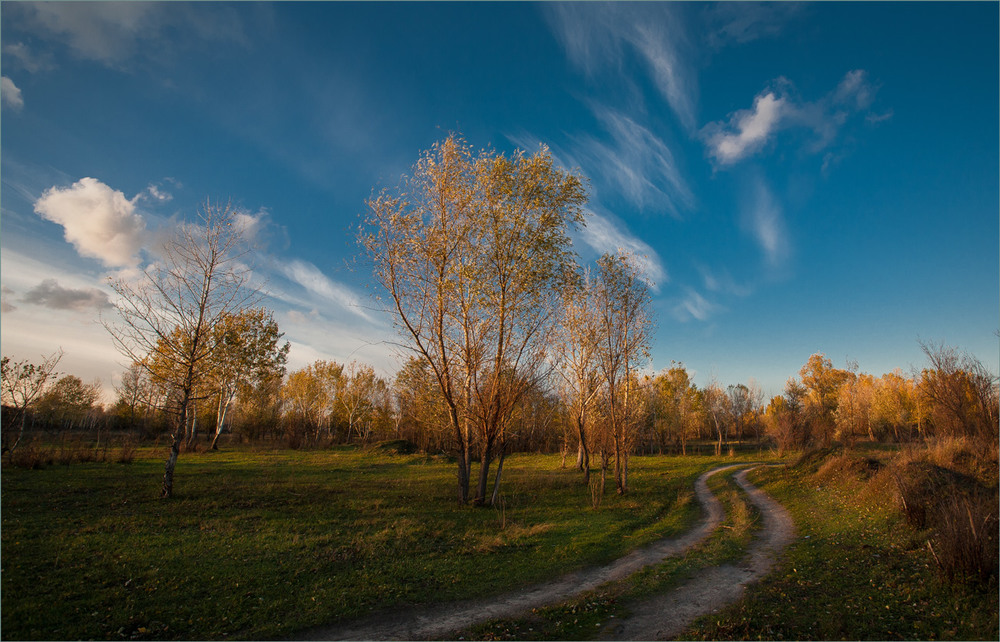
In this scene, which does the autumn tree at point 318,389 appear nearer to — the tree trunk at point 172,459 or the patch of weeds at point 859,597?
the tree trunk at point 172,459

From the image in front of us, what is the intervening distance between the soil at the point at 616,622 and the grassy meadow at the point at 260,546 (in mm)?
463

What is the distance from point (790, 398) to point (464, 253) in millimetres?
Result: 75320

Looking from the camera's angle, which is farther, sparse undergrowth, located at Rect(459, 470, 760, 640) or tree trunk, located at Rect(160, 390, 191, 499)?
tree trunk, located at Rect(160, 390, 191, 499)

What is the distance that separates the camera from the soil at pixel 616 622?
6.59m

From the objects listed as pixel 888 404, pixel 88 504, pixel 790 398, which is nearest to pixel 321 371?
pixel 88 504

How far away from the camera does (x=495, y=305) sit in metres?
16.1

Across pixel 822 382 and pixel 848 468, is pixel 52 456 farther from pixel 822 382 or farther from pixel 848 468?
pixel 822 382

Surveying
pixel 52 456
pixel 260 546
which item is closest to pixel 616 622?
pixel 260 546

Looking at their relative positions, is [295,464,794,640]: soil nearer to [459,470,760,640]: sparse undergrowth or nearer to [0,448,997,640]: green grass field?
[459,470,760,640]: sparse undergrowth

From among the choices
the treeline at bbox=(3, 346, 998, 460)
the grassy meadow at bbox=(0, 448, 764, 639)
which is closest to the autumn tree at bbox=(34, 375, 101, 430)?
the treeline at bbox=(3, 346, 998, 460)

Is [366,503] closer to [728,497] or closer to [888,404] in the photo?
[728,497]

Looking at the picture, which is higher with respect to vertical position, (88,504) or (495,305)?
(495,305)

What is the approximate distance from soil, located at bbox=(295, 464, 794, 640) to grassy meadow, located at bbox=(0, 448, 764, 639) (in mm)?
463

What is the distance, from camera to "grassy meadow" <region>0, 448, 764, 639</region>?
672 centimetres
